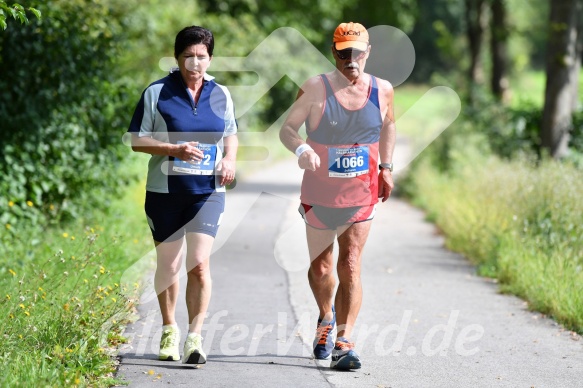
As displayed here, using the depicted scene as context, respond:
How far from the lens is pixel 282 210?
17.4 meters

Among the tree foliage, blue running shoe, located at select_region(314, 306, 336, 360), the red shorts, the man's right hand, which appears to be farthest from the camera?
the tree foliage

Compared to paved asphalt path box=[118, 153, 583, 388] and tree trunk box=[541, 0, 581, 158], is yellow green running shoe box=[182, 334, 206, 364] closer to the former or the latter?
paved asphalt path box=[118, 153, 583, 388]

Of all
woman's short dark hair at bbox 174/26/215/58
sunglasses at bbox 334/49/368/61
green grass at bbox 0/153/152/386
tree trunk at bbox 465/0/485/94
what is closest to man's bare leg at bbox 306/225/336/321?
sunglasses at bbox 334/49/368/61

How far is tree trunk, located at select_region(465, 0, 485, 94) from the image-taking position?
26.6 metres

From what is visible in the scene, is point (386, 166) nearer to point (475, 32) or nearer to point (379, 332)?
point (379, 332)

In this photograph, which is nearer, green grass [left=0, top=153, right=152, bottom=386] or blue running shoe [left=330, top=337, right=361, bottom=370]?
green grass [left=0, top=153, right=152, bottom=386]

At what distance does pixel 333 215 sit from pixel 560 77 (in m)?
9.95

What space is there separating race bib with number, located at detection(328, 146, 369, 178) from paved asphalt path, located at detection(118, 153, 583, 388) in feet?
3.89

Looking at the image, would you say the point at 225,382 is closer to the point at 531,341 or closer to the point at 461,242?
the point at 531,341

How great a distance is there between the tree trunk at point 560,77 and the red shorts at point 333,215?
31.8 ft

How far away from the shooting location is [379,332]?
7.48 meters

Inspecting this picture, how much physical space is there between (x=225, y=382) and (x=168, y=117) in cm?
160

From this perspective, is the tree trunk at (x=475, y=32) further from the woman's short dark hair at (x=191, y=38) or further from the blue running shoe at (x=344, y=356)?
the blue running shoe at (x=344, y=356)

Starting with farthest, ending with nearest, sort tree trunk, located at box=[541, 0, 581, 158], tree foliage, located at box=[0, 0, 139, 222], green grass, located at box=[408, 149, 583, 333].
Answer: tree trunk, located at box=[541, 0, 581, 158] → tree foliage, located at box=[0, 0, 139, 222] → green grass, located at box=[408, 149, 583, 333]
